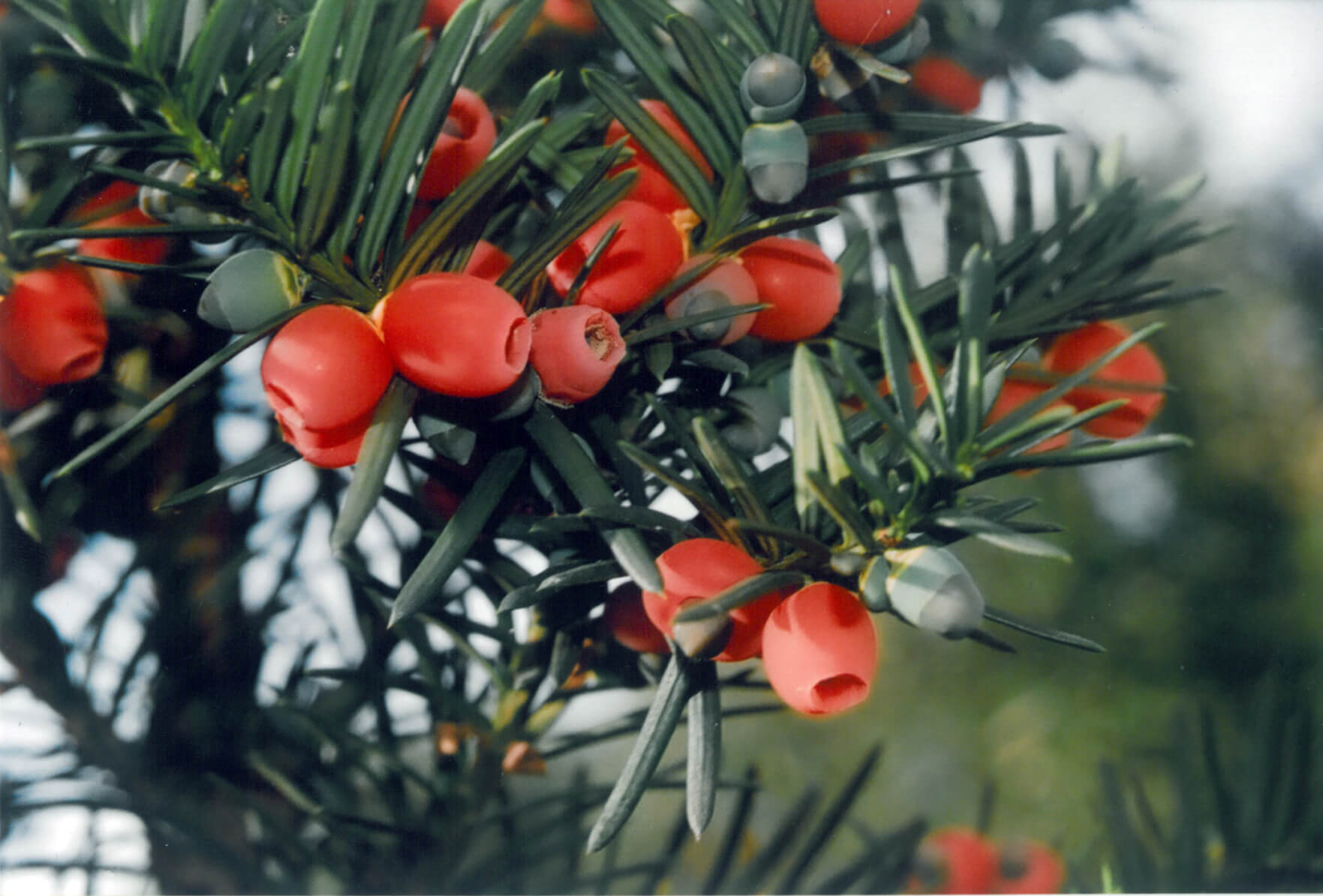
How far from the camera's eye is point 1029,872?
63cm

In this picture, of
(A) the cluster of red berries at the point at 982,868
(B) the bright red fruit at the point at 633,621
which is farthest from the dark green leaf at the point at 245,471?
(A) the cluster of red berries at the point at 982,868

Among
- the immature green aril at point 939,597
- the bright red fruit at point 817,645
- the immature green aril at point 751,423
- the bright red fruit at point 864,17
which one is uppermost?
the bright red fruit at point 864,17

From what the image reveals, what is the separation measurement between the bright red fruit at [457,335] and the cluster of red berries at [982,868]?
0.49m

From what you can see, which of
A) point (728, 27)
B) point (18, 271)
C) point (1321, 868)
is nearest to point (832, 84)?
point (728, 27)

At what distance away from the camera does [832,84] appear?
320mm

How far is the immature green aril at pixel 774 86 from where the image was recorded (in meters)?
0.28

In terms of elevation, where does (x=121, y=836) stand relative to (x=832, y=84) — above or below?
below

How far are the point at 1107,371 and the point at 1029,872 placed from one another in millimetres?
396

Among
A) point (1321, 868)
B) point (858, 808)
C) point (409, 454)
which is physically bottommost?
point (858, 808)

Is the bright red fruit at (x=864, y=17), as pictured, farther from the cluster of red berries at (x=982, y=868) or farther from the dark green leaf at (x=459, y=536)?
the cluster of red berries at (x=982, y=868)

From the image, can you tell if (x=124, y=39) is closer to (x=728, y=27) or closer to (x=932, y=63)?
(x=728, y=27)

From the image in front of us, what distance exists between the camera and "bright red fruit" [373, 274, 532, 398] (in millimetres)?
240

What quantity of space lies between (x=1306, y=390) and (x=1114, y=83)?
0.93m

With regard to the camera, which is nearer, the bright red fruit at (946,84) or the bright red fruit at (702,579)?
the bright red fruit at (702,579)
